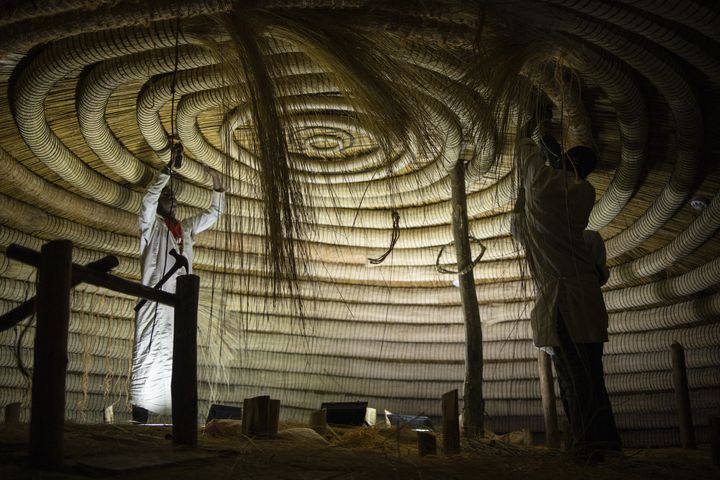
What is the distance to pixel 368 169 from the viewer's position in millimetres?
5039

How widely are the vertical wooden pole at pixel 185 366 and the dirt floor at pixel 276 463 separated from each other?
99 millimetres

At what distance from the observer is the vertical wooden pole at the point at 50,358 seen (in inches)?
75.1

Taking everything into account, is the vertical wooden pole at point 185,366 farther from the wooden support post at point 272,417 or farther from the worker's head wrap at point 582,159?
the worker's head wrap at point 582,159

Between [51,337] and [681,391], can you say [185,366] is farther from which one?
[681,391]

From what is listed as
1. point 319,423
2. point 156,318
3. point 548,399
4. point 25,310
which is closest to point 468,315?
point 548,399

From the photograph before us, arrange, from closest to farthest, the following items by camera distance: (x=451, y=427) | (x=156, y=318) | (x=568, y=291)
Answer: (x=568, y=291), (x=451, y=427), (x=156, y=318)

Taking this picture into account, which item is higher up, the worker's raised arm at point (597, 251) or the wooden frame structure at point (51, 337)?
the worker's raised arm at point (597, 251)

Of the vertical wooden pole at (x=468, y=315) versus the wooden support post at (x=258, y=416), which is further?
the vertical wooden pole at (x=468, y=315)

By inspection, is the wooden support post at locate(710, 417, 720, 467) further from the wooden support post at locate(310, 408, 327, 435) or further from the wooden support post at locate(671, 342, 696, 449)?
the wooden support post at locate(310, 408, 327, 435)

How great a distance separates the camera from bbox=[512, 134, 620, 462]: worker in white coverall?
2723 millimetres

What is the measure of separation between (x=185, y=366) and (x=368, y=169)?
2687 millimetres

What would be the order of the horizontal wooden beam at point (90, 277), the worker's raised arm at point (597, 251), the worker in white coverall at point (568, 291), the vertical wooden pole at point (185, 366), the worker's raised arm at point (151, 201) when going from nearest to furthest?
1. the horizontal wooden beam at point (90, 277)
2. the vertical wooden pole at point (185, 366)
3. the worker in white coverall at point (568, 291)
4. the worker's raised arm at point (597, 251)
5. the worker's raised arm at point (151, 201)

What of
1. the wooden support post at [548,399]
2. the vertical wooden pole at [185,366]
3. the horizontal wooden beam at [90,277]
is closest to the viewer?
the horizontal wooden beam at [90,277]

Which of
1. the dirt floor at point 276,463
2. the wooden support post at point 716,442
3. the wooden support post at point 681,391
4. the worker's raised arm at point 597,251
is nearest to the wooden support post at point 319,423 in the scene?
the dirt floor at point 276,463
